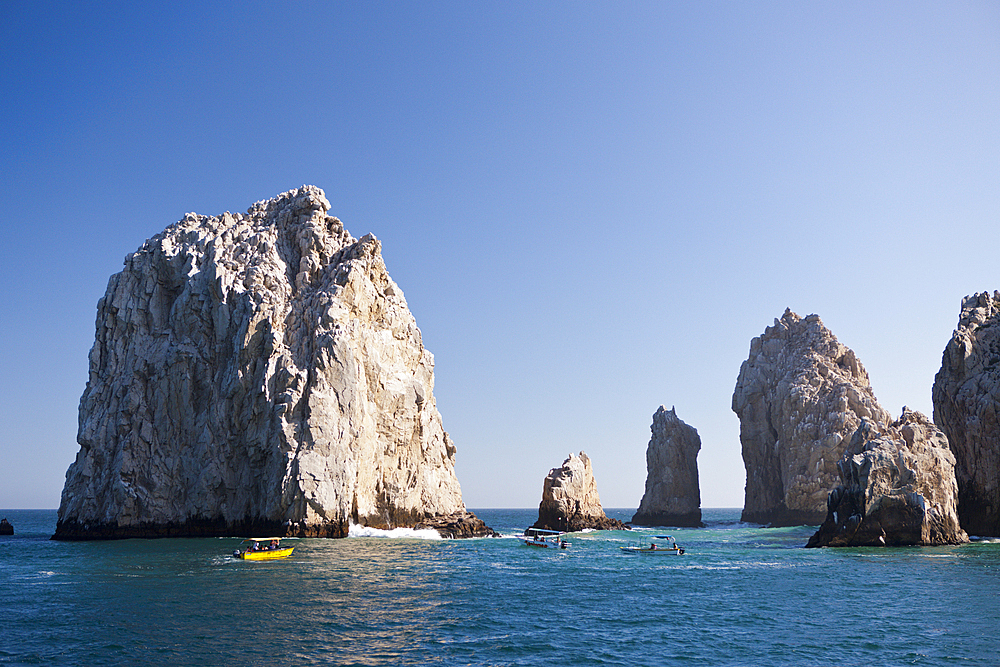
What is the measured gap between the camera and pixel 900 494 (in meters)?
51.2

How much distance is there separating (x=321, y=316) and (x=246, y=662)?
47003 mm

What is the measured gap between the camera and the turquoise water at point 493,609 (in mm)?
21156

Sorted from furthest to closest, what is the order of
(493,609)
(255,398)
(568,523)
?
(568,523), (255,398), (493,609)

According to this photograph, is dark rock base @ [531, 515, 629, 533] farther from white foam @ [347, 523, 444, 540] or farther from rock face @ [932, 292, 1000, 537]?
rock face @ [932, 292, 1000, 537]

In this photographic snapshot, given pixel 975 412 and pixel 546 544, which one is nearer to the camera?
pixel 546 544

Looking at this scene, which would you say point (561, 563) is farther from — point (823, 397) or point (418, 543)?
point (823, 397)

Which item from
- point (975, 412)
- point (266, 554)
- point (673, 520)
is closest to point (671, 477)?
point (673, 520)

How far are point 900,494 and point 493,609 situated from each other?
37.8 m

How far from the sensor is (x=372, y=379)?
66125 millimetres

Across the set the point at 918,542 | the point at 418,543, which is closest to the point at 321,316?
the point at 418,543

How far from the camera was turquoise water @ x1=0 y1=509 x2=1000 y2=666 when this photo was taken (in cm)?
2116

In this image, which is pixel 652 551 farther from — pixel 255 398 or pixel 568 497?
pixel 255 398

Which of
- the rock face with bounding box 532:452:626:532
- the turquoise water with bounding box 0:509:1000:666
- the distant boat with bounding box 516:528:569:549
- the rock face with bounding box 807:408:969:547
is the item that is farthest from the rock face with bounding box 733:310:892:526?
the distant boat with bounding box 516:528:569:549

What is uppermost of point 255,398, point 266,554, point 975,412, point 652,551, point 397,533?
point 255,398
